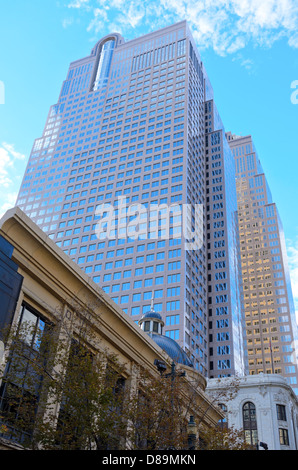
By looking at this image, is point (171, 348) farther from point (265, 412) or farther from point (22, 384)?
point (22, 384)

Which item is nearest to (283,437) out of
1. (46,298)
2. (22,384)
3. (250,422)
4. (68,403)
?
(250,422)

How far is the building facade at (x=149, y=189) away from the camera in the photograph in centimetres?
9769

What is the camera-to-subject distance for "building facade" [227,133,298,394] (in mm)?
144125

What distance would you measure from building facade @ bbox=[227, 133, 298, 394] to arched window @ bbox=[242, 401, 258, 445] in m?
76.4

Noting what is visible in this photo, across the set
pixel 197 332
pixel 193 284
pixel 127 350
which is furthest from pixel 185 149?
pixel 127 350

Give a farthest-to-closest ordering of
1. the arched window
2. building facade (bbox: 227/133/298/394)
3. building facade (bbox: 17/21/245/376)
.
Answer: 1. building facade (bbox: 227/133/298/394)
2. building facade (bbox: 17/21/245/376)
3. the arched window

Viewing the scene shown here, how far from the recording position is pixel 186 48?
134750 millimetres

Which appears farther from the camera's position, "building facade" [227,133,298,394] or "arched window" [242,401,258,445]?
"building facade" [227,133,298,394]

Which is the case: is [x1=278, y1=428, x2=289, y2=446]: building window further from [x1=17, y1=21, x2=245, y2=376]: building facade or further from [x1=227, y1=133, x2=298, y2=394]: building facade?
[x1=227, y1=133, x2=298, y2=394]: building facade

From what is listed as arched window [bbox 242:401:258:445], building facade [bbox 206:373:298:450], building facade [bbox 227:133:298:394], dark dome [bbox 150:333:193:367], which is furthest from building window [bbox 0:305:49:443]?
building facade [bbox 227:133:298:394]

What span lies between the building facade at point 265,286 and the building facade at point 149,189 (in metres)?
28.8

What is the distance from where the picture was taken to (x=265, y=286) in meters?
163

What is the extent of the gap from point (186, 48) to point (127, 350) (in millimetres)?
123036
